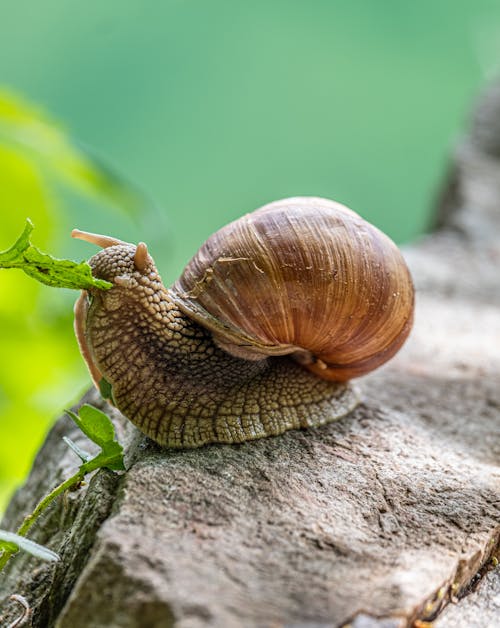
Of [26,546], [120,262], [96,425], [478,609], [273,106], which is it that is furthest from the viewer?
[273,106]

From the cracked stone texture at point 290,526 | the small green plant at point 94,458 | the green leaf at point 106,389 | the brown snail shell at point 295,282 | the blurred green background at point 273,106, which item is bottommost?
the cracked stone texture at point 290,526

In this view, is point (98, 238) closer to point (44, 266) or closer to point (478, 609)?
point (44, 266)

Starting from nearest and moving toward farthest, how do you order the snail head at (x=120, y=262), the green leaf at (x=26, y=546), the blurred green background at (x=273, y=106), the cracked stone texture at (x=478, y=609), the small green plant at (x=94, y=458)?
the green leaf at (x=26, y=546), the cracked stone texture at (x=478, y=609), the small green plant at (x=94, y=458), the snail head at (x=120, y=262), the blurred green background at (x=273, y=106)

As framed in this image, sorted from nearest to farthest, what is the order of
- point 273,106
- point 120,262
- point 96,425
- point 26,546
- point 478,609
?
point 26,546 < point 478,609 < point 96,425 < point 120,262 < point 273,106

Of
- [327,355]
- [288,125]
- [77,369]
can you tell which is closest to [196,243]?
[288,125]

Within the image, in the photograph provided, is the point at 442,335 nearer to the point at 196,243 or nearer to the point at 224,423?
the point at 224,423

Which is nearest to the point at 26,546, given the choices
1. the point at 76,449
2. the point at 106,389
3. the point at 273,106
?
the point at 76,449

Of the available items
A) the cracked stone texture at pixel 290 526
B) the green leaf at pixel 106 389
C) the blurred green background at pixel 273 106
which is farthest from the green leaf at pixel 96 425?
the blurred green background at pixel 273 106

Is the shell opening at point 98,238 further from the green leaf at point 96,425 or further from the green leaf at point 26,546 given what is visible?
the green leaf at point 26,546

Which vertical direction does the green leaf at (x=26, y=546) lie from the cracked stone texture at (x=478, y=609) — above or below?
above
